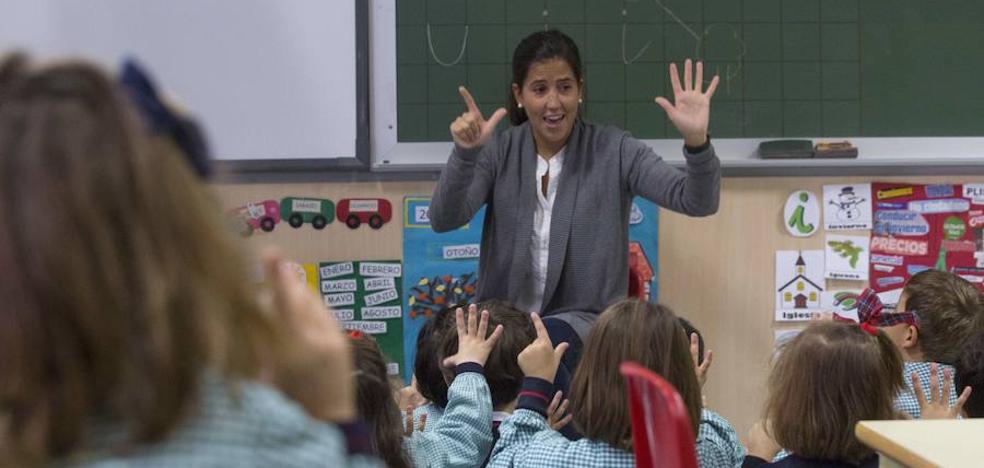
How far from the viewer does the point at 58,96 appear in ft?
2.78

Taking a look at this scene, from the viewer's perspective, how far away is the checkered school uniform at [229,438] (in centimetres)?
84

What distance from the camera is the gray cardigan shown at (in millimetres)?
3193

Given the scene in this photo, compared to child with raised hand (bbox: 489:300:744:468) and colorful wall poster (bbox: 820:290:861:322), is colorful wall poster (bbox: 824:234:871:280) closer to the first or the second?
colorful wall poster (bbox: 820:290:861:322)

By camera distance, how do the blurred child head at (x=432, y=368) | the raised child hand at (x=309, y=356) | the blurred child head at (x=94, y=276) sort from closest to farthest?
the blurred child head at (x=94, y=276), the raised child hand at (x=309, y=356), the blurred child head at (x=432, y=368)

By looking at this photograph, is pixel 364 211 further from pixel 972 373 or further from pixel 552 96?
pixel 972 373

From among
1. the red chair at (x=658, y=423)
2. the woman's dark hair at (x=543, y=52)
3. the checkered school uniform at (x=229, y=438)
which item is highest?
the woman's dark hair at (x=543, y=52)

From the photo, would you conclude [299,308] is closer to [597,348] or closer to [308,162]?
[597,348]

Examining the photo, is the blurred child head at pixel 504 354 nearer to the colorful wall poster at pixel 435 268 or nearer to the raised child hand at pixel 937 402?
the raised child hand at pixel 937 402

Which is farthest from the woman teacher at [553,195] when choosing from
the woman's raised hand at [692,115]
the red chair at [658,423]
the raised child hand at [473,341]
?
the red chair at [658,423]

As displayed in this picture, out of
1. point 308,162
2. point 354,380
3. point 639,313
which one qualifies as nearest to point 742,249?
point 308,162

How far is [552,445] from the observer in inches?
84.0

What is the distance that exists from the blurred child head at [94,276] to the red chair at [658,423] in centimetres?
50

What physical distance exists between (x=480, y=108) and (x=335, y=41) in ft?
1.61

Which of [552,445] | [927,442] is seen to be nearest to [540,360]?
[552,445]
